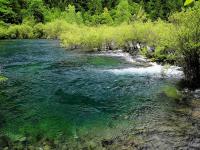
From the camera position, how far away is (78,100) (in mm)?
21562

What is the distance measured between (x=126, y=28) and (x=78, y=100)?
86.4 ft

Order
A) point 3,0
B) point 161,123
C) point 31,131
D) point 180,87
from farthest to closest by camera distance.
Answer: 1. point 180,87
2. point 3,0
3. point 161,123
4. point 31,131

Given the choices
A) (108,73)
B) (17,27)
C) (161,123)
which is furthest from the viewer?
(17,27)

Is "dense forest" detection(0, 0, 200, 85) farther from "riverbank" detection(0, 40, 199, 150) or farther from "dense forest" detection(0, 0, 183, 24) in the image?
"riverbank" detection(0, 40, 199, 150)

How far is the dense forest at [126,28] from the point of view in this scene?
23.7m

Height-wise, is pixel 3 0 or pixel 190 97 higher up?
pixel 3 0

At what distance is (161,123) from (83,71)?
52.9 ft

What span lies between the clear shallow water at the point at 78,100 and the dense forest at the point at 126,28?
3.53 m

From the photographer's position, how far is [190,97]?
2162 centimetres

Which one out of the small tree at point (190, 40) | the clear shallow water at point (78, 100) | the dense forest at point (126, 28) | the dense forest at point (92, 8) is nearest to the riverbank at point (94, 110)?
the clear shallow water at point (78, 100)

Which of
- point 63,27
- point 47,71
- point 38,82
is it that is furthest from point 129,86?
point 63,27

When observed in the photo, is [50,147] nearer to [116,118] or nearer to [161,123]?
[116,118]

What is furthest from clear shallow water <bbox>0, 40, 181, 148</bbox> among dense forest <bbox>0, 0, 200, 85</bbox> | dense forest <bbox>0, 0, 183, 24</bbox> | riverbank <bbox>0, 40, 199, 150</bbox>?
dense forest <bbox>0, 0, 183, 24</bbox>

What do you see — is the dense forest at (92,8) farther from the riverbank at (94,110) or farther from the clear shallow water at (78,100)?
the riverbank at (94,110)
